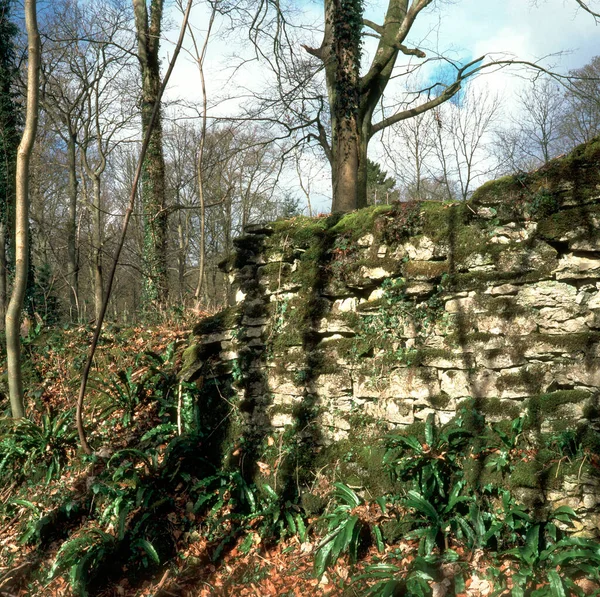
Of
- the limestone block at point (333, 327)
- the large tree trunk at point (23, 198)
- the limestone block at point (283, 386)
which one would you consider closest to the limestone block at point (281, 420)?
the limestone block at point (283, 386)

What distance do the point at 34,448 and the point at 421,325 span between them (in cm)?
471

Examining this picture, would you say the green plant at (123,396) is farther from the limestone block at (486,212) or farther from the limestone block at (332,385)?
the limestone block at (486,212)

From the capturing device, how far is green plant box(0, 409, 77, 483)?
229 inches

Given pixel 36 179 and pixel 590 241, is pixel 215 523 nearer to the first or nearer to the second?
pixel 590 241

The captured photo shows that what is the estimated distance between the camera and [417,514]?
409 centimetres

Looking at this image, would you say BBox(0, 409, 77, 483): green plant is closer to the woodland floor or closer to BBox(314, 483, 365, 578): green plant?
the woodland floor

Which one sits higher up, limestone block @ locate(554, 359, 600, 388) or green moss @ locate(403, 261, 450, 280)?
green moss @ locate(403, 261, 450, 280)

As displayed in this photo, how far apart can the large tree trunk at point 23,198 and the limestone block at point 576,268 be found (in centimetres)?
556

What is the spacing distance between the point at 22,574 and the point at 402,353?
13.5 ft

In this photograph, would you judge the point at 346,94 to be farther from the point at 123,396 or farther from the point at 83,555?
the point at 83,555

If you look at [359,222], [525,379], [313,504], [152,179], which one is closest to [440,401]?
[525,379]

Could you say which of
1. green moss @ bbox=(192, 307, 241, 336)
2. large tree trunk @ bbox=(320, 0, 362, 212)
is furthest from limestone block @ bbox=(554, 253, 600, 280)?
large tree trunk @ bbox=(320, 0, 362, 212)

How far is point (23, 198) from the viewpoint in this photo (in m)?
5.78

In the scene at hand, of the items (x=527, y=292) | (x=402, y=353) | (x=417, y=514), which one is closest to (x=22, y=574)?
(x=417, y=514)
